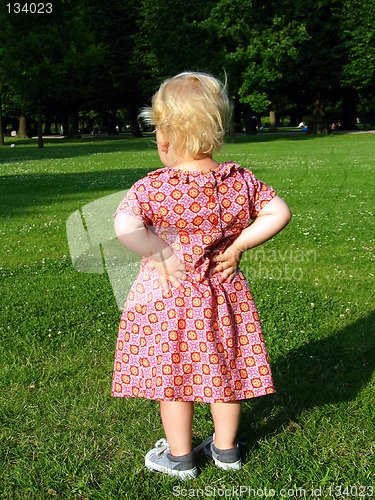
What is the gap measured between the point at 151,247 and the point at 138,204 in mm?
219

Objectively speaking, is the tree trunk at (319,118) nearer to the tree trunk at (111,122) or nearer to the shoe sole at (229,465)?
the tree trunk at (111,122)

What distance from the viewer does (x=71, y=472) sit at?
3076 mm

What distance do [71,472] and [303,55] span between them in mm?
50668

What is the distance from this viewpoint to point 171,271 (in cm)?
271

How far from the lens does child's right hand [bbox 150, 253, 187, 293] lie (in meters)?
2.71

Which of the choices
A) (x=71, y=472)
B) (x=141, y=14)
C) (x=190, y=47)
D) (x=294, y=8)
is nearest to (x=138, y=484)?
(x=71, y=472)

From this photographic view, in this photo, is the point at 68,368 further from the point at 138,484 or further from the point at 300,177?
the point at 300,177

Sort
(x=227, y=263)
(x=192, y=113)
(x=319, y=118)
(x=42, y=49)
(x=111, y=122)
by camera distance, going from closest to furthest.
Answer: (x=192, y=113)
(x=227, y=263)
(x=42, y=49)
(x=319, y=118)
(x=111, y=122)

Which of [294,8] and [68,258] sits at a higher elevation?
[294,8]

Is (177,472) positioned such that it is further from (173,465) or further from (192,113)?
(192,113)

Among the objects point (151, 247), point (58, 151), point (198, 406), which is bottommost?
point (198, 406)

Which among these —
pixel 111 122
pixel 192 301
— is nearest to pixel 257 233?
pixel 192 301

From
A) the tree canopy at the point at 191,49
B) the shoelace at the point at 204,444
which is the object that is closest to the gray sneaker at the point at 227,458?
the shoelace at the point at 204,444

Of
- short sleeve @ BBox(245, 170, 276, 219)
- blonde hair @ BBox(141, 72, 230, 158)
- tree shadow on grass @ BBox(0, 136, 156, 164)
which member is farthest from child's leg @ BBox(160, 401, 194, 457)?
tree shadow on grass @ BBox(0, 136, 156, 164)
